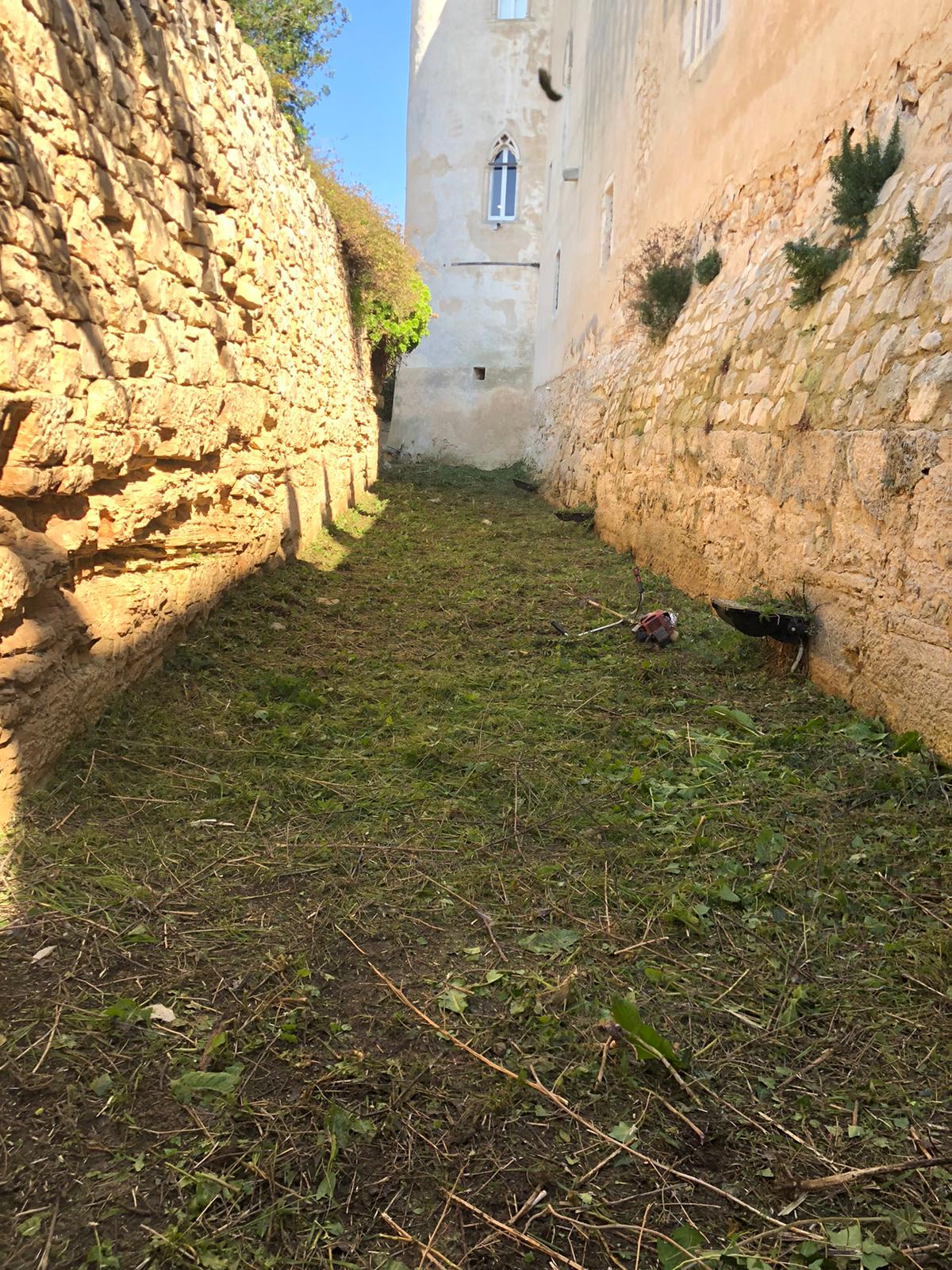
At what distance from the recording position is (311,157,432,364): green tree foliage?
9711mm

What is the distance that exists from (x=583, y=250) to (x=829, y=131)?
8.80 meters

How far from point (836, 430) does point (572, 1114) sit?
11.5ft

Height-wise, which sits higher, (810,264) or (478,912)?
(810,264)

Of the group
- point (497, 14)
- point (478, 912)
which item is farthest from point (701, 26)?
point (497, 14)

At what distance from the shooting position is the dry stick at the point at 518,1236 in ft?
5.13

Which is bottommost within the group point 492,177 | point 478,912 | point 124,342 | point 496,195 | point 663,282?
point 478,912

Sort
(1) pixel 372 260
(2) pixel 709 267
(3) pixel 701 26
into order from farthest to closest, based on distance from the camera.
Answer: (1) pixel 372 260 → (3) pixel 701 26 → (2) pixel 709 267

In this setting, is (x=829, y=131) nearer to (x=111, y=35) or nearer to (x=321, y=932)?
(x=111, y=35)

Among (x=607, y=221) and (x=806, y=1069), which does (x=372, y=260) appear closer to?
(x=607, y=221)

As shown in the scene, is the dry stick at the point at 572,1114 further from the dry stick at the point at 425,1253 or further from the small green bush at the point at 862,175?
the small green bush at the point at 862,175

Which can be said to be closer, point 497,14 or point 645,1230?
point 645,1230

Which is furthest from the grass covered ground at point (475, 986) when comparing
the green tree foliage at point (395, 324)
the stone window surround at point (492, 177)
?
the stone window surround at point (492, 177)

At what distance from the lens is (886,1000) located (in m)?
2.25

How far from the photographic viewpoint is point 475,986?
231 centimetres
